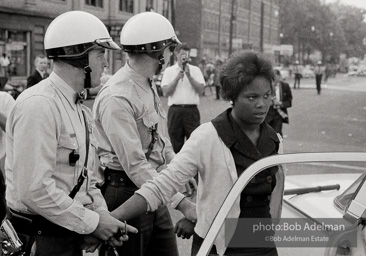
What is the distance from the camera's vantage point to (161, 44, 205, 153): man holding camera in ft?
Result: 30.4

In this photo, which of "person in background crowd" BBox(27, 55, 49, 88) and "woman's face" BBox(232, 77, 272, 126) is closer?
"woman's face" BBox(232, 77, 272, 126)

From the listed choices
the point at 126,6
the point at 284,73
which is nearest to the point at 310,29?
the point at 126,6

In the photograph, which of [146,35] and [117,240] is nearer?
[117,240]

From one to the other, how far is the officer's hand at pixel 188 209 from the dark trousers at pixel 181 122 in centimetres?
593

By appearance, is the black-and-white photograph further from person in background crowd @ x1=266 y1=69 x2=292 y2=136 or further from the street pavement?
person in background crowd @ x1=266 y1=69 x2=292 y2=136

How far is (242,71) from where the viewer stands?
2707 millimetres

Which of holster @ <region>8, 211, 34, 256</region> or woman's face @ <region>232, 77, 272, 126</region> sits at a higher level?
woman's face @ <region>232, 77, 272, 126</region>

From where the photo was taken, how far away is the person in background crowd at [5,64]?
28.8 m

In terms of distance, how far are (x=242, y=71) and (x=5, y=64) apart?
27.5 metres

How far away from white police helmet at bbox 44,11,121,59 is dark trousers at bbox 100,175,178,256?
0.95 meters

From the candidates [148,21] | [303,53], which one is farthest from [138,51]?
[303,53]

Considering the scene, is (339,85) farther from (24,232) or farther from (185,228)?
(24,232)

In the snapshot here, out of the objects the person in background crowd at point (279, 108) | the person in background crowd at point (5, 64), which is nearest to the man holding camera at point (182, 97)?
the person in background crowd at point (279, 108)

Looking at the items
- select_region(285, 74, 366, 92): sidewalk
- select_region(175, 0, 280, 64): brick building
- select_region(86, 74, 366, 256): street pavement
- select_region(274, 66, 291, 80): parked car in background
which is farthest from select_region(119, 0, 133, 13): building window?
select_region(86, 74, 366, 256): street pavement
